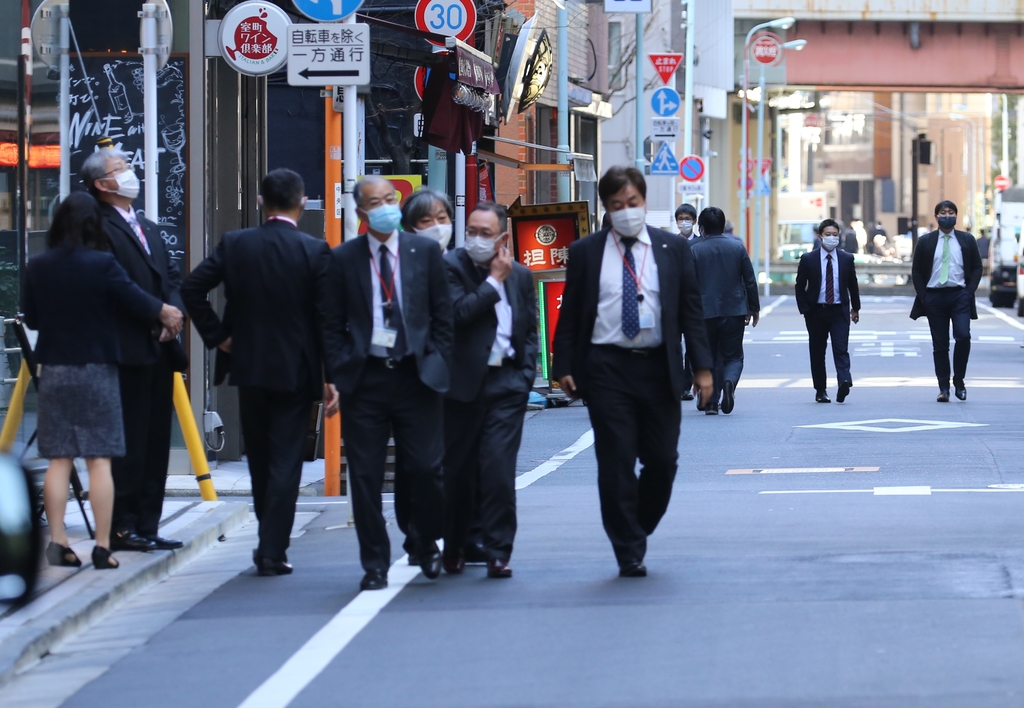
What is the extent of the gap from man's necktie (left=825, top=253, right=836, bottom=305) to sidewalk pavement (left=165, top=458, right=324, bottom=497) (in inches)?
277

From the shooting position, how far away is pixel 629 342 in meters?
8.07

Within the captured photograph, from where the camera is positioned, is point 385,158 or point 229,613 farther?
point 385,158

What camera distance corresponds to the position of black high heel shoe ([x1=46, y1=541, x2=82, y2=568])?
27.6ft

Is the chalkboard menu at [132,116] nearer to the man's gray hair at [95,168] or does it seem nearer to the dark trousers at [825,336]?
A: the man's gray hair at [95,168]

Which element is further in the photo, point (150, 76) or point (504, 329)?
point (150, 76)

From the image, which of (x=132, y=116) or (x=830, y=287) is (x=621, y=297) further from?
(x=830, y=287)

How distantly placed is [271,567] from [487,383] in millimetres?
1348

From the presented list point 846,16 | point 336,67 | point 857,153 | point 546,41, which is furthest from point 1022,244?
point 857,153

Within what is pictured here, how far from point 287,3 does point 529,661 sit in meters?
11.1

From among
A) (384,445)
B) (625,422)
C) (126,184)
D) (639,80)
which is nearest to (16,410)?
(126,184)

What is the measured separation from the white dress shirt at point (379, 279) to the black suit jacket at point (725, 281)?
9.23 meters

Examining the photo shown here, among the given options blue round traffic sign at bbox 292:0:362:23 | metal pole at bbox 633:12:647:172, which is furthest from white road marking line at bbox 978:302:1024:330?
blue round traffic sign at bbox 292:0:362:23

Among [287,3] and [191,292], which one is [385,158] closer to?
[287,3]

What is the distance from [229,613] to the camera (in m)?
7.70
